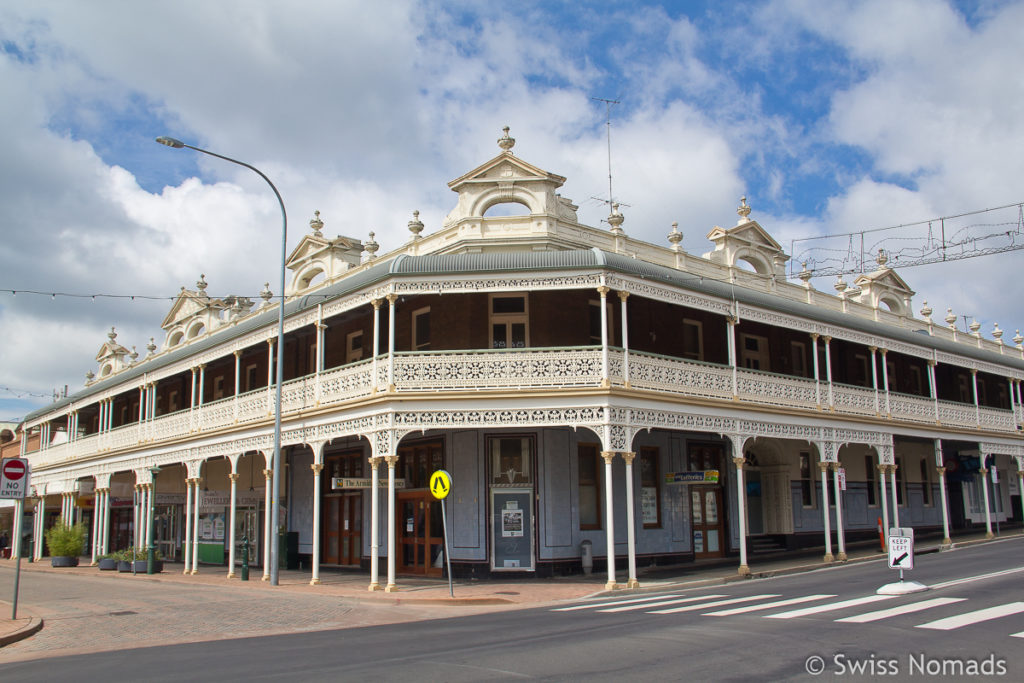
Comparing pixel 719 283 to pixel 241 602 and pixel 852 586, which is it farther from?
pixel 241 602

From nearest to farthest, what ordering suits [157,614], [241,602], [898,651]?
A: [898,651] → [157,614] → [241,602]

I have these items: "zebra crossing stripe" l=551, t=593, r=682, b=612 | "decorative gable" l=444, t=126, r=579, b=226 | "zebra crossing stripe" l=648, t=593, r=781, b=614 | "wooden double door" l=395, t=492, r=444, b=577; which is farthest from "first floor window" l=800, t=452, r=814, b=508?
"zebra crossing stripe" l=648, t=593, r=781, b=614

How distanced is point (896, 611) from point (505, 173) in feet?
49.2

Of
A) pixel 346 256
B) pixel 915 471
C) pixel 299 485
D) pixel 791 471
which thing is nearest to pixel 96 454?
pixel 299 485

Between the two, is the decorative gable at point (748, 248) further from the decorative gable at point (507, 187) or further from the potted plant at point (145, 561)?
the potted plant at point (145, 561)

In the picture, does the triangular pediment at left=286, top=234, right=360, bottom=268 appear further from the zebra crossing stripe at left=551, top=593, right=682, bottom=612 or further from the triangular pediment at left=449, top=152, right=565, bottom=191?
the zebra crossing stripe at left=551, top=593, right=682, bottom=612

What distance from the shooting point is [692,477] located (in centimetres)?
2184

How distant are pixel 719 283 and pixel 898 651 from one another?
583 inches

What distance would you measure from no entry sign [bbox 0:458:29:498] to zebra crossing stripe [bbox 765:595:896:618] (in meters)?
12.6

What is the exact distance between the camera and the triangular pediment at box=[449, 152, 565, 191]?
76.0ft

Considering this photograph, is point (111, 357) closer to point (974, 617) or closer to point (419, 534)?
point (419, 534)

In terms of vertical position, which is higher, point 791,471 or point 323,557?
point 791,471

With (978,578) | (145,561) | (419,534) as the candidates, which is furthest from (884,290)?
(145,561)

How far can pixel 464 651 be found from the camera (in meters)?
10.5
